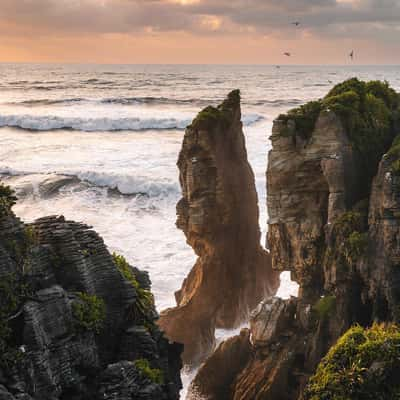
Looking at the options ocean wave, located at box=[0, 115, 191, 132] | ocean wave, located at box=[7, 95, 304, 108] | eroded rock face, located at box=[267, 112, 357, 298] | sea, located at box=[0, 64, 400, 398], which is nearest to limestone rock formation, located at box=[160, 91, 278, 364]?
sea, located at box=[0, 64, 400, 398]

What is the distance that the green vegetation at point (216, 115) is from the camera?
71.8 ft

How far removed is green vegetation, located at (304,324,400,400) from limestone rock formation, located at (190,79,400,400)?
5.29m

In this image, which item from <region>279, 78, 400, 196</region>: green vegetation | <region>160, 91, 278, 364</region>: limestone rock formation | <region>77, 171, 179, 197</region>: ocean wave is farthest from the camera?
<region>77, 171, 179, 197</region>: ocean wave

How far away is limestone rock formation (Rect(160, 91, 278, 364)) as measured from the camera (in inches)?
858

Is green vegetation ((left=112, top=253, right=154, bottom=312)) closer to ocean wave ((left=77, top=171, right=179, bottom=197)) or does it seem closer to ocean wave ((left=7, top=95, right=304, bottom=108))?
ocean wave ((left=77, top=171, right=179, bottom=197))

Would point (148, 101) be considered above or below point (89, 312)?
above

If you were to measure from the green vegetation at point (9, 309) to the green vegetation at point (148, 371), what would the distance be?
2447 mm

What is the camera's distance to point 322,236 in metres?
18.6

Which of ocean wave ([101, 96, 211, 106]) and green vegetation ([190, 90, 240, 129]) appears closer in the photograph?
green vegetation ([190, 90, 240, 129])

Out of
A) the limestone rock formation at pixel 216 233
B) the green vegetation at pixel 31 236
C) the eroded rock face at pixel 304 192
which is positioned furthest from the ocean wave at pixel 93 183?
the green vegetation at pixel 31 236

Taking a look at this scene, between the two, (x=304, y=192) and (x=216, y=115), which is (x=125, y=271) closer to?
(x=304, y=192)

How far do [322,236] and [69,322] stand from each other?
9.98 m

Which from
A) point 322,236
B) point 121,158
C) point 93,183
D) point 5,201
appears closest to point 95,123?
point 121,158

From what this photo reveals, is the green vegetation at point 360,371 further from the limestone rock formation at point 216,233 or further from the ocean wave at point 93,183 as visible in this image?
the ocean wave at point 93,183
